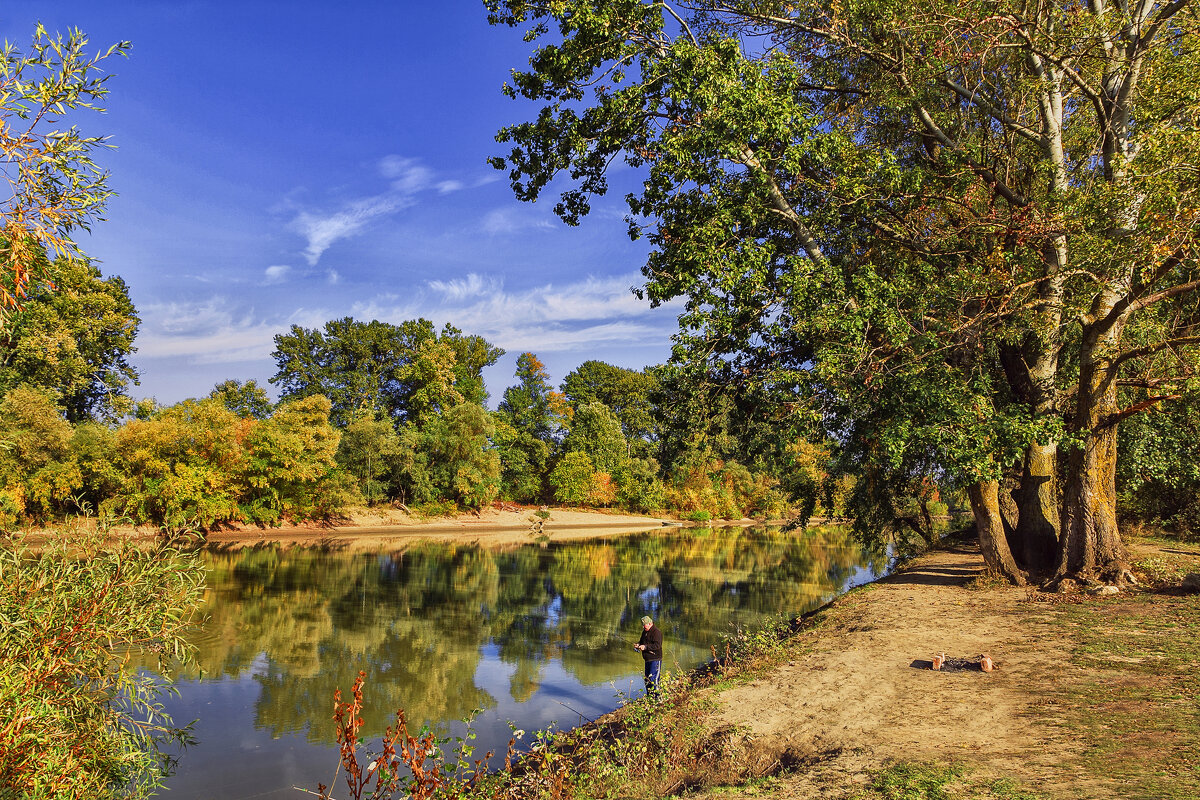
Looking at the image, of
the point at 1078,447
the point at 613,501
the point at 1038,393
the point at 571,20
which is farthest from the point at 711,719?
the point at 613,501

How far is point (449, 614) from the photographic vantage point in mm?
20000

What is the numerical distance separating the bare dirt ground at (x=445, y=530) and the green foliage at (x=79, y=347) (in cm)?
1249

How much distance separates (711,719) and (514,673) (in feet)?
24.2

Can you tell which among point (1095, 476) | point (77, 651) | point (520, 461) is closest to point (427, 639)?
point (77, 651)

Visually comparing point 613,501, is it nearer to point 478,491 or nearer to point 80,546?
point 478,491

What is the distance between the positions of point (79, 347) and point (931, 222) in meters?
50.1

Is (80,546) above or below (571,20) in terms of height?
below

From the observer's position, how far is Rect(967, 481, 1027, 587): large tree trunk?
13469 millimetres

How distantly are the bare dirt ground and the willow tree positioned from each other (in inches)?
1304

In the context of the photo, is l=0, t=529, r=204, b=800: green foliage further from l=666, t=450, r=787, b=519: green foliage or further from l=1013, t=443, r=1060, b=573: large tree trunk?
l=666, t=450, r=787, b=519: green foliage

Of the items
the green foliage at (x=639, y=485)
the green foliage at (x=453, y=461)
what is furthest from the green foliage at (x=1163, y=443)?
the green foliage at (x=639, y=485)

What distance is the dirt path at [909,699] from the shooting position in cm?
569

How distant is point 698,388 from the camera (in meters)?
13.1

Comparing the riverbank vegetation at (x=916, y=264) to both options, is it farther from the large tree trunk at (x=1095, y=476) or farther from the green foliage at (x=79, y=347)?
the green foliage at (x=79, y=347)
